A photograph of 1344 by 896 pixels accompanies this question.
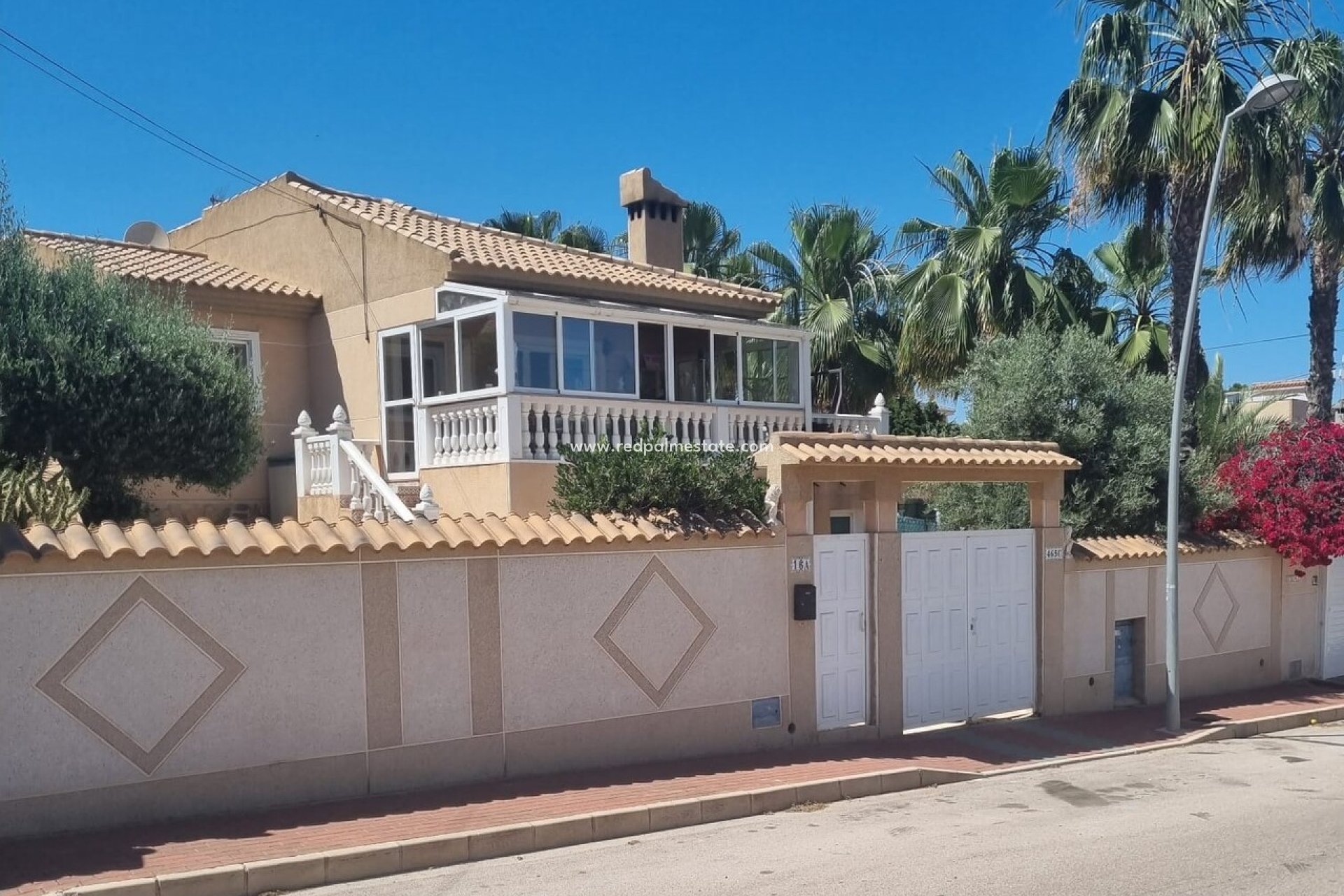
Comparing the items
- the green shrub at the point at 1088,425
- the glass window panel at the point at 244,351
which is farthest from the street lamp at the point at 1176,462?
the glass window panel at the point at 244,351

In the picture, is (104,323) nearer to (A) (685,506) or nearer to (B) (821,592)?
(A) (685,506)

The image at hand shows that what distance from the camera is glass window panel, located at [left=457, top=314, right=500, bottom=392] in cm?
1374

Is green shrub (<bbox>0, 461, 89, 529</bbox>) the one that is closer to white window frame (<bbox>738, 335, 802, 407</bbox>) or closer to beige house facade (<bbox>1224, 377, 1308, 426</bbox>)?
white window frame (<bbox>738, 335, 802, 407</bbox>)

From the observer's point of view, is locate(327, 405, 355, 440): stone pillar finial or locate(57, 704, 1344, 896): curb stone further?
locate(327, 405, 355, 440): stone pillar finial

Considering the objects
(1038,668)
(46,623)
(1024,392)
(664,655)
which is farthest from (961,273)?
(46,623)

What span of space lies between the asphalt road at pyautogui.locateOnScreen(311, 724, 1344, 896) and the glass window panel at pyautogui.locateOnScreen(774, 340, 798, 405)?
7.37 meters

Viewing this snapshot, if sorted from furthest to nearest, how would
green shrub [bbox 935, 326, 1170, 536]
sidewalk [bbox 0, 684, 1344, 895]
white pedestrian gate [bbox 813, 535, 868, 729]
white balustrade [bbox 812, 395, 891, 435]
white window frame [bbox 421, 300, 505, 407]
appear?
white balustrade [bbox 812, 395, 891, 435]
green shrub [bbox 935, 326, 1170, 536]
white window frame [bbox 421, 300, 505, 407]
white pedestrian gate [bbox 813, 535, 868, 729]
sidewalk [bbox 0, 684, 1344, 895]

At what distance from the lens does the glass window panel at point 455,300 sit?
13.7m

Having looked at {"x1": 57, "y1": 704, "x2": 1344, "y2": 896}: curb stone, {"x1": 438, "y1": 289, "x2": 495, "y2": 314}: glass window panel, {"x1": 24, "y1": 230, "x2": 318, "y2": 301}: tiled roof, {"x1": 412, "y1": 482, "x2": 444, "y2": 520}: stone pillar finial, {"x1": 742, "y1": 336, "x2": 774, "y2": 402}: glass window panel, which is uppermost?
{"x1": 24, "y1": 230, "x2": 318, "y2": 301}: tiled roof

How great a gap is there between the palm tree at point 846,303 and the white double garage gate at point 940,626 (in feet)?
28.9

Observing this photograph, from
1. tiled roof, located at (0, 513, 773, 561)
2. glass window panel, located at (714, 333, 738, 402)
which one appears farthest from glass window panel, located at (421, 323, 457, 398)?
tiled roof, located at (0, 513, 773, 561)

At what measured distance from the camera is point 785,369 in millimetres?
16578

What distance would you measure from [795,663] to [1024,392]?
235 inches

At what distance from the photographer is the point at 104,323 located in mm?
9844
